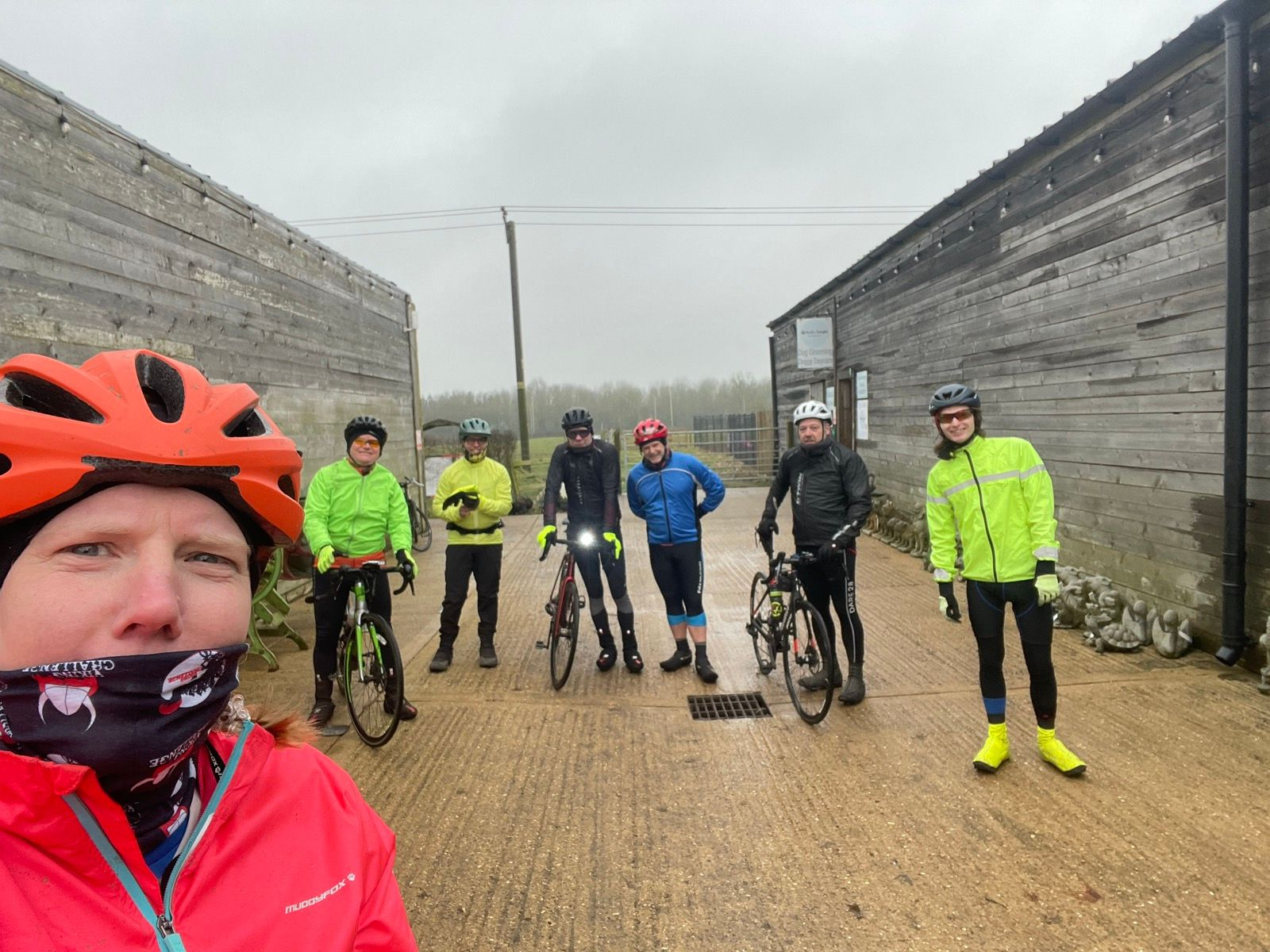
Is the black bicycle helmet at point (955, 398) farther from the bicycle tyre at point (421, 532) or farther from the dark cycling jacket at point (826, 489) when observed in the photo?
the bicycle tyre at point (421, 532)

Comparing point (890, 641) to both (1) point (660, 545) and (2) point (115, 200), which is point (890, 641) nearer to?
(1) point (660, 545)

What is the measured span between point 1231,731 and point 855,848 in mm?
2576

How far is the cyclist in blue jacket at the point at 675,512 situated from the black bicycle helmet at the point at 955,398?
5.94 ft

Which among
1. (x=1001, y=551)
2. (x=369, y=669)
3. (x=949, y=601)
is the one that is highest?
(x=1001, y=551)

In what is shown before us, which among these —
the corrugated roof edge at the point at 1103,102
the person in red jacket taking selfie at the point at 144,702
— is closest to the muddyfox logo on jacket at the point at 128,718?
the person in red jacket taking selfie at the point at 144,702

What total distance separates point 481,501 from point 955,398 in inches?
133

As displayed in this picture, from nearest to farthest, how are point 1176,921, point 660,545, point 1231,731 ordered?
point 1176,921
point 1231,731
point 660,545

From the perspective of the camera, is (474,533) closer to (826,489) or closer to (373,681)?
(373,681)

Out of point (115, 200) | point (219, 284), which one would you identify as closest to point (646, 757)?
point (115, 200)

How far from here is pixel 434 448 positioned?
2208 centimetres

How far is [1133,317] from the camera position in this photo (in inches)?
234

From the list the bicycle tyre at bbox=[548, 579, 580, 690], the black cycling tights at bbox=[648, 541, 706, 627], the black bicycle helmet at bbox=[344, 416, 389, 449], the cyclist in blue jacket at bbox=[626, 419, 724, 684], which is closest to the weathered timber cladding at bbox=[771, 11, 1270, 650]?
the cyclist in blue jacket at bbox=[626, 419, 724, 684]

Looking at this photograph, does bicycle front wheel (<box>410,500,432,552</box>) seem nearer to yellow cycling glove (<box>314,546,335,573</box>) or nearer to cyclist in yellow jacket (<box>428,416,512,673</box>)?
cyclist in yellow jacket (<box>428,416,512,673</box>)

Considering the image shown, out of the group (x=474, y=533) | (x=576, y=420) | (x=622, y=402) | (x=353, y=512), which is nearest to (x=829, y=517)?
(x=576, y=420)
